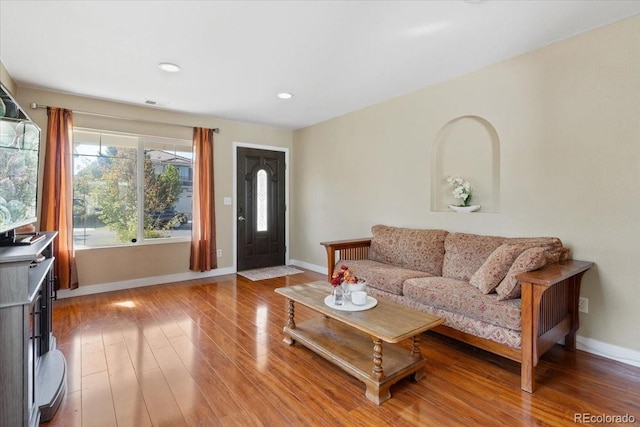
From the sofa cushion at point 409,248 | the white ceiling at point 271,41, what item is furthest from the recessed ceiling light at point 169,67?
the sofa cushion at point 409,248

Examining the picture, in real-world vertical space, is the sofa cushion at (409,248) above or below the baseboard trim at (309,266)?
above

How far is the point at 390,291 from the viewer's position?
2938mm

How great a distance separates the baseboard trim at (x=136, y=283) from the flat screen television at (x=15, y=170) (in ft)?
6.35

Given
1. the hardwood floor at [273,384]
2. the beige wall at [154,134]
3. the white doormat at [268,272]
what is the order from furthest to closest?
the white doormat at [268,272] < the beige wall at [154,134] < the hardwood floor at [273,384]

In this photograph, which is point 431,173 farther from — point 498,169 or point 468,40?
point 468,40

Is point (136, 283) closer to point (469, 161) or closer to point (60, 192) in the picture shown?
point (60, 192)

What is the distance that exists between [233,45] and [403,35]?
53.5 inches

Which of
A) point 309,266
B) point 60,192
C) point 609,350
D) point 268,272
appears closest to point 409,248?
point 609,350

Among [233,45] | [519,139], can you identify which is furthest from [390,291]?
[233,45]

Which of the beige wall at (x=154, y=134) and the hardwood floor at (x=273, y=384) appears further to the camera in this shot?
the beige wall at (x=154, y=134)

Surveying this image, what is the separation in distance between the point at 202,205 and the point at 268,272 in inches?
57.6

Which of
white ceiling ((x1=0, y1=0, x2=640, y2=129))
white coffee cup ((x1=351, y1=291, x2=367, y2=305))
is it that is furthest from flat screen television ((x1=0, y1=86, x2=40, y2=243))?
white coffee cup ((x1=351, y1=291, x2=367, y2=305))

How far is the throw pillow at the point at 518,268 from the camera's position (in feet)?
6.96

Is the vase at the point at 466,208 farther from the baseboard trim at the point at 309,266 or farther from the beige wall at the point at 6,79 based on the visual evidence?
the beige wall at the point at 6,79
